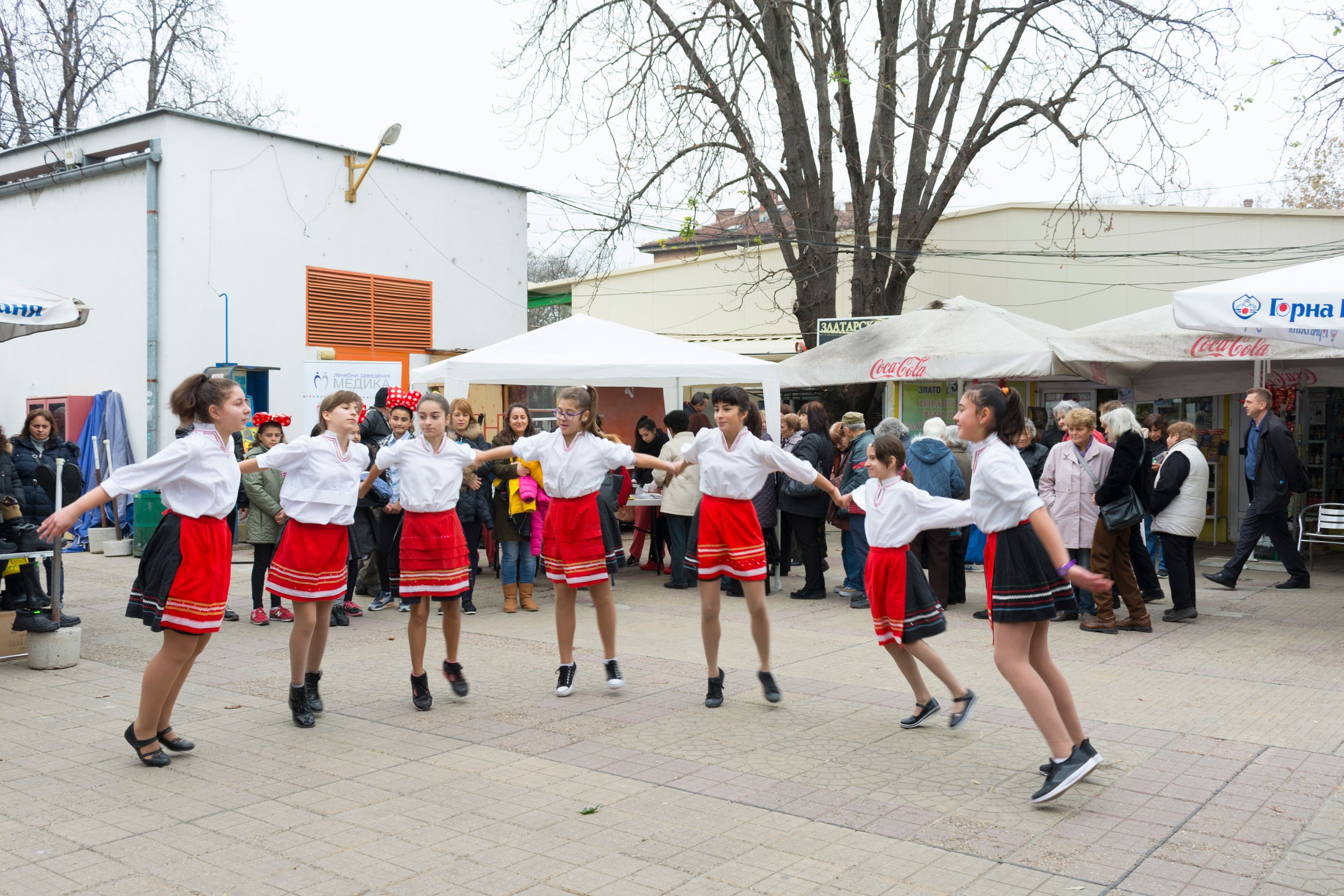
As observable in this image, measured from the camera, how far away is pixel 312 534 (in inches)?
234

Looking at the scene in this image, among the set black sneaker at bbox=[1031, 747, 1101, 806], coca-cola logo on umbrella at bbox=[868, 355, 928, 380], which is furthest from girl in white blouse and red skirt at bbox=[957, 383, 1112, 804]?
coca-cola logo on umbrella at bbox=[868, 355, 928, 380]

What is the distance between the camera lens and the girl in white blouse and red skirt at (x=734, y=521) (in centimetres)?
631

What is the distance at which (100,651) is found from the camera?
26.4 feet

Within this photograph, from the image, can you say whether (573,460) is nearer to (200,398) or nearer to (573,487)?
(573,487)

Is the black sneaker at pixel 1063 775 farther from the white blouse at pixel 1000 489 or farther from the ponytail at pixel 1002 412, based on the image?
the ponytail at pixel 1002 412

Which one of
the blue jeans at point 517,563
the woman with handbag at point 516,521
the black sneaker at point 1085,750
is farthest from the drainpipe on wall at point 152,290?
the black sneaker at point 1085,750

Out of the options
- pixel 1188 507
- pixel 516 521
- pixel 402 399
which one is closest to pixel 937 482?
pixel 1188 507

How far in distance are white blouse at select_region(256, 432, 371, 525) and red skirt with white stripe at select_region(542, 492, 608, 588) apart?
4.05 feet

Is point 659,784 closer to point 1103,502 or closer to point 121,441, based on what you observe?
point 1103,502

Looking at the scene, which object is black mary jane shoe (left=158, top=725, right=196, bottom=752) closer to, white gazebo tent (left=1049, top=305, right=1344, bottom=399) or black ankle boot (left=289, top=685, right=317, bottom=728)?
black ankle boot (left=289, top=685, right=317, bottom=728)

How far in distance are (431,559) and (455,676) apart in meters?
0.75

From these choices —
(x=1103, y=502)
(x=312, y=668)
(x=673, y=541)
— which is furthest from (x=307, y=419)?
(x=1103, y=502)

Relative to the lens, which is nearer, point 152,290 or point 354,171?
point 152,290

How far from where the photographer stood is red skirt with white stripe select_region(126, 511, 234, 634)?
200 inches
